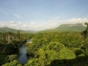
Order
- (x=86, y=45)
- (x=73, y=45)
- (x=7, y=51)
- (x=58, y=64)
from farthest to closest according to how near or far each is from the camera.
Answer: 1. (x=7, y=51)
2. (x=73, y=45)
3. (x=86, y=45)
4. (x=58, y=64)

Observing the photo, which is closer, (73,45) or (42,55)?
(42,55)

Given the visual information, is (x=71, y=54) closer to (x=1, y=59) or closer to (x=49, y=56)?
(x=49, y=56)

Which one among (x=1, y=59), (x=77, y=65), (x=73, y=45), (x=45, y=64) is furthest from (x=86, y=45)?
(x=1, y=59)

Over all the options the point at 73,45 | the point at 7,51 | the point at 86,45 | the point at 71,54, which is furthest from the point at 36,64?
the point at 7,51

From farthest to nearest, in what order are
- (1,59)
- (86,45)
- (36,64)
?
(86,45), (1,59), (36,64)

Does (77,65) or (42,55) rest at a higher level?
(42,55)

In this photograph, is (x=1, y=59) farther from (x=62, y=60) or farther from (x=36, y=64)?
(x=62, y=60)

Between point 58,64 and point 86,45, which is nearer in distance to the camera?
point 58,64

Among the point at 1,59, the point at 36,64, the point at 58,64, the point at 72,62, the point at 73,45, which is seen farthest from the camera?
the point at 73,45

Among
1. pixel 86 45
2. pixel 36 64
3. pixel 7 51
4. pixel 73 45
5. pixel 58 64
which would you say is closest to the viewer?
pixel 36 64
